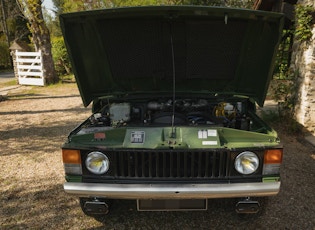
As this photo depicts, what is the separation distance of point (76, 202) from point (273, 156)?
2462 millimetres

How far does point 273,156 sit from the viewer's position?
235 cm

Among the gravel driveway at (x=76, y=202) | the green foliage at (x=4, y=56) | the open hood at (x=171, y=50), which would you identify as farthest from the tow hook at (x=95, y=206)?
the green foliage at (x=4, y=56)

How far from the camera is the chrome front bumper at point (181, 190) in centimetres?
228

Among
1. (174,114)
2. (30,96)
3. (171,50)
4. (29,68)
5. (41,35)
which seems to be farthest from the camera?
(29,68)

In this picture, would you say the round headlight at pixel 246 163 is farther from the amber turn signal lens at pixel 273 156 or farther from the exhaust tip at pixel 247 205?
the exhaust tip at pixel 247 205

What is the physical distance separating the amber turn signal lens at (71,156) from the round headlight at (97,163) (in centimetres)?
8

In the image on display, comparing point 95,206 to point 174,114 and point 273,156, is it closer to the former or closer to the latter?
point 174,114

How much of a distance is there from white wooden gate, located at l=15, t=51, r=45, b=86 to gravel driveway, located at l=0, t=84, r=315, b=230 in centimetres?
786

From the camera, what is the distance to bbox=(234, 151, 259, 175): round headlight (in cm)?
238

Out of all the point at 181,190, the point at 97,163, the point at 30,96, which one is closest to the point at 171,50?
the point at 97,163

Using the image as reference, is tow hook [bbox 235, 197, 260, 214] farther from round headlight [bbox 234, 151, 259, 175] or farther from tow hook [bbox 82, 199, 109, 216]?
tow hook [bbox 82, 199, 109, 216]

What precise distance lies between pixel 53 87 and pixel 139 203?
39.2 feet

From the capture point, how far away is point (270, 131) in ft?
8.57

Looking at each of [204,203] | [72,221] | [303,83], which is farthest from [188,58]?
[303,83]
